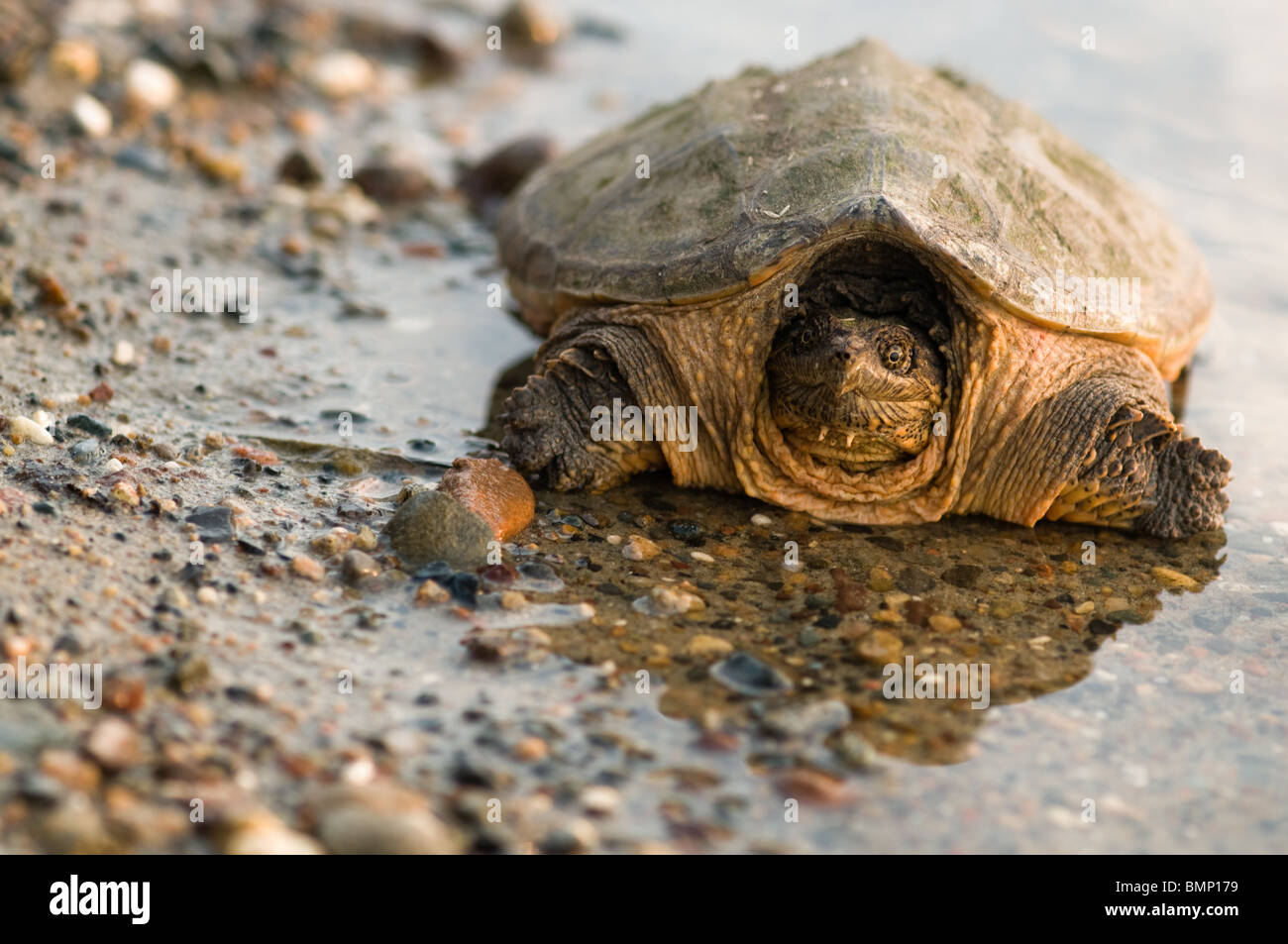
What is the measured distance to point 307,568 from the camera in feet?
11.3

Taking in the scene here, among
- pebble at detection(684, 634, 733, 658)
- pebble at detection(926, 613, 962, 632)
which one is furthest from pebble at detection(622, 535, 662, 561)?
pebble at detection(926, 613, 962, 632)

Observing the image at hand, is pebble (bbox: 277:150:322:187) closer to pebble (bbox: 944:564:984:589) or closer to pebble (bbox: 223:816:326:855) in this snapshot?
pebble (bbox: 944:564:984:589)

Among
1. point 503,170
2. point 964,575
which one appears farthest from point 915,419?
point 503,170

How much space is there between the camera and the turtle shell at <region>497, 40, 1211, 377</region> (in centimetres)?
392

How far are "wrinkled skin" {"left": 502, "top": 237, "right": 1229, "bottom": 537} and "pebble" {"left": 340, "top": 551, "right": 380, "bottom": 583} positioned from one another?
857 millimetres

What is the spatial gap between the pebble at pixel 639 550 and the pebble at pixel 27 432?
191 cm

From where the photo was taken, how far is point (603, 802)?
2676 mm

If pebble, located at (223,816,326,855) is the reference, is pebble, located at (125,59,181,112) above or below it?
above

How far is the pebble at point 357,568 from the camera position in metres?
3.46

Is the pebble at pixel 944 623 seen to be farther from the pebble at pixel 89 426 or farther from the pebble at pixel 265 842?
the pebble at pixel 89 426

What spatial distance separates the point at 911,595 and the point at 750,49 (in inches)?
263

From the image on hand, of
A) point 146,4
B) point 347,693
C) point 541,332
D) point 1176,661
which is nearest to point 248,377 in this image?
point 541,332

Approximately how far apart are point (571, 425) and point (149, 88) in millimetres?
4517

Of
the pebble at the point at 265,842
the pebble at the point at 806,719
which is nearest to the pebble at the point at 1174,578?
the pebble at the point at 806,719
